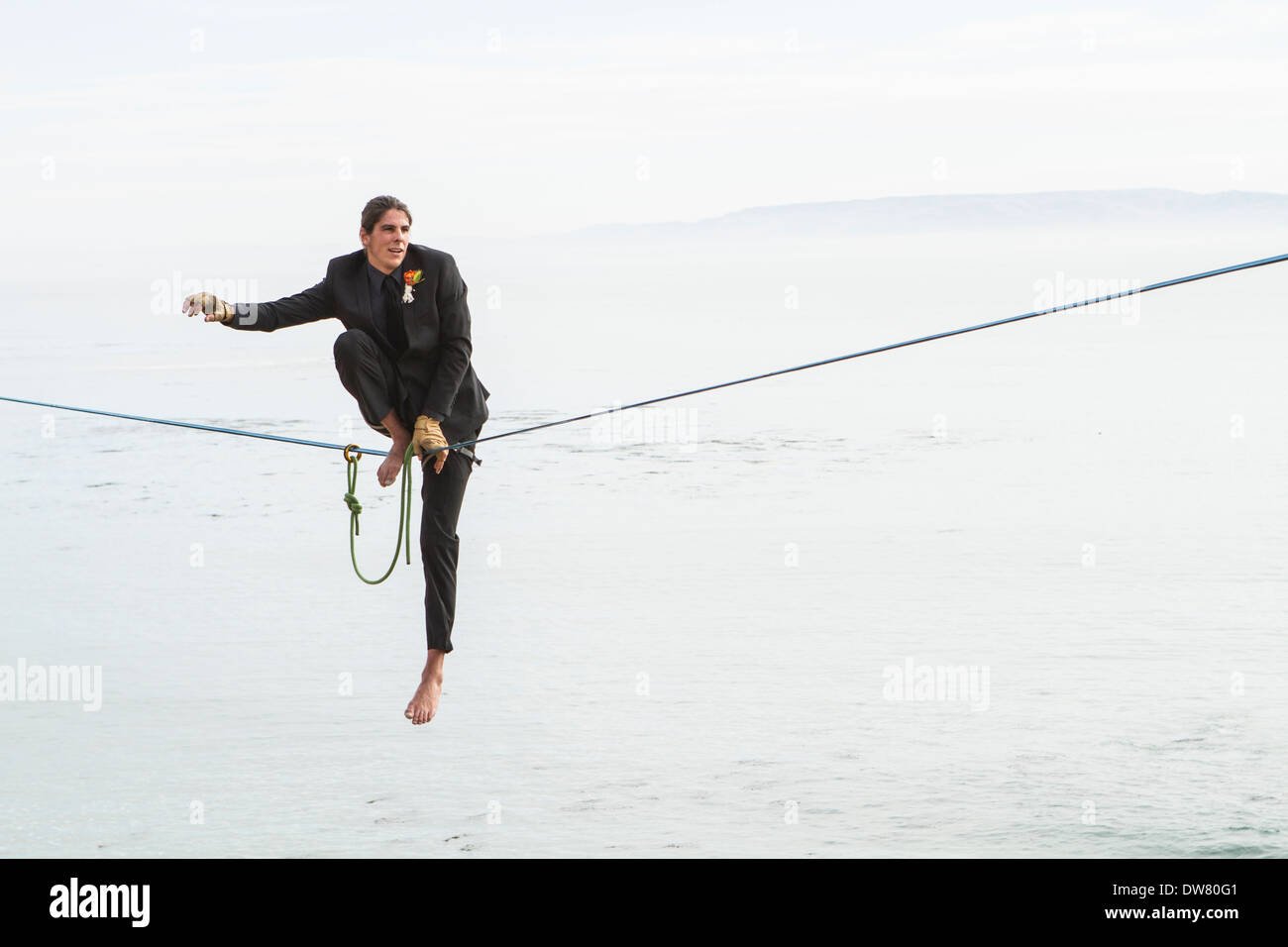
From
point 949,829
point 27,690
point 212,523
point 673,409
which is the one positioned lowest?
point 949,829

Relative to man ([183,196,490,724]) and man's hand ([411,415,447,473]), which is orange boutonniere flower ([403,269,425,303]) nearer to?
man ([183,196,490,724])

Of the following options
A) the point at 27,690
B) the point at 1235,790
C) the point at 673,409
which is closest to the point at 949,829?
the point at 1235,790

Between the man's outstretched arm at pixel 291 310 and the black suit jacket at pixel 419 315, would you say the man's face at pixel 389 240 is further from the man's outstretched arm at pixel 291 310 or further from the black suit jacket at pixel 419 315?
the man's outstretched arm at pixel 291 310

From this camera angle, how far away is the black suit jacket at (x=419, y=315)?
15.3ft

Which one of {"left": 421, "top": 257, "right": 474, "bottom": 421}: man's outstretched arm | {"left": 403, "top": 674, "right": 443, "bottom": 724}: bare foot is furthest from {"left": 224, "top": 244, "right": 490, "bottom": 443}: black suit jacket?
{"left": 403, "top": 674, "right": 443, "bottom": 724}: bare foot

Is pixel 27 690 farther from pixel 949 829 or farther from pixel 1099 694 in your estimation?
pixel 1099 694

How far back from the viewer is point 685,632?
726cm

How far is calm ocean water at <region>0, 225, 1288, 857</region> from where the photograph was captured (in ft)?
17.7

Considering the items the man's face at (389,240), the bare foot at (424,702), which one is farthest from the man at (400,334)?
the bare foot at (424,702)

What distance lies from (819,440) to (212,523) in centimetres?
444

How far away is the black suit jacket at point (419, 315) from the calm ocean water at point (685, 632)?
4.91 feet

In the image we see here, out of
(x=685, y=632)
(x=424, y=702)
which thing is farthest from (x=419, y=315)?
(x=685, y=632)

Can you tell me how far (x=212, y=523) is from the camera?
946 cm

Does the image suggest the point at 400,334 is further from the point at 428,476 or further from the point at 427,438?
the point at 428,476
